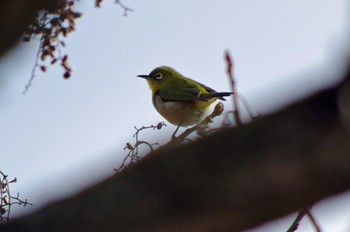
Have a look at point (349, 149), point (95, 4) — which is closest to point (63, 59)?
point (95, 4)

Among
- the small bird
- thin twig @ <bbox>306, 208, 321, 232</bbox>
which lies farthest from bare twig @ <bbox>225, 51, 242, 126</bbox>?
the small bird

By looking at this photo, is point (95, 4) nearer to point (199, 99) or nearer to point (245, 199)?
point (245, 199)

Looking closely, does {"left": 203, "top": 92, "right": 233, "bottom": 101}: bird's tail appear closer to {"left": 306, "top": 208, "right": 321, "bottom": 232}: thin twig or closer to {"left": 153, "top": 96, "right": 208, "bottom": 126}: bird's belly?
{"left": 153, "top": 96, "right": 208, "bottom": 126}: bird's belly

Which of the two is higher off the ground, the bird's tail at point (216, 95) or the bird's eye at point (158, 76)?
the bird's eye at point (158, 76)

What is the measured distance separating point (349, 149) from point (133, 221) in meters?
0.44

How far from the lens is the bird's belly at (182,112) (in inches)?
371

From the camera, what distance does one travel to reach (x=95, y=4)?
171 inches

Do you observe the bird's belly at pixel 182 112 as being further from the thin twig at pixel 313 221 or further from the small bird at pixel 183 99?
the thin twig at pixel 313 221

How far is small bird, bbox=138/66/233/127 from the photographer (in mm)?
9492

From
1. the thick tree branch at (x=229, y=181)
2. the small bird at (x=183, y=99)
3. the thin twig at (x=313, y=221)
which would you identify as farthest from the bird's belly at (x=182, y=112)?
the thick tree branch at (x=229, y=181)

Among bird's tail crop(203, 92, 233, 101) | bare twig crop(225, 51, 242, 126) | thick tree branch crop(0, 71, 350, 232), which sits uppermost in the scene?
bird's tail crop(203, 92, 233, 101)

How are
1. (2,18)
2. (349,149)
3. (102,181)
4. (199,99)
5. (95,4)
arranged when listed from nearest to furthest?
(349,149) < (102,181) < (2,18) < (95,4) < (199,99)

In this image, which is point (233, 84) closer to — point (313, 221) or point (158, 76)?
point (313, 221)

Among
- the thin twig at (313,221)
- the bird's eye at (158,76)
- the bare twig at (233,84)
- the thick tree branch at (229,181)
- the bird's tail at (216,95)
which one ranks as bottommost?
the thin twig at (313,221)
